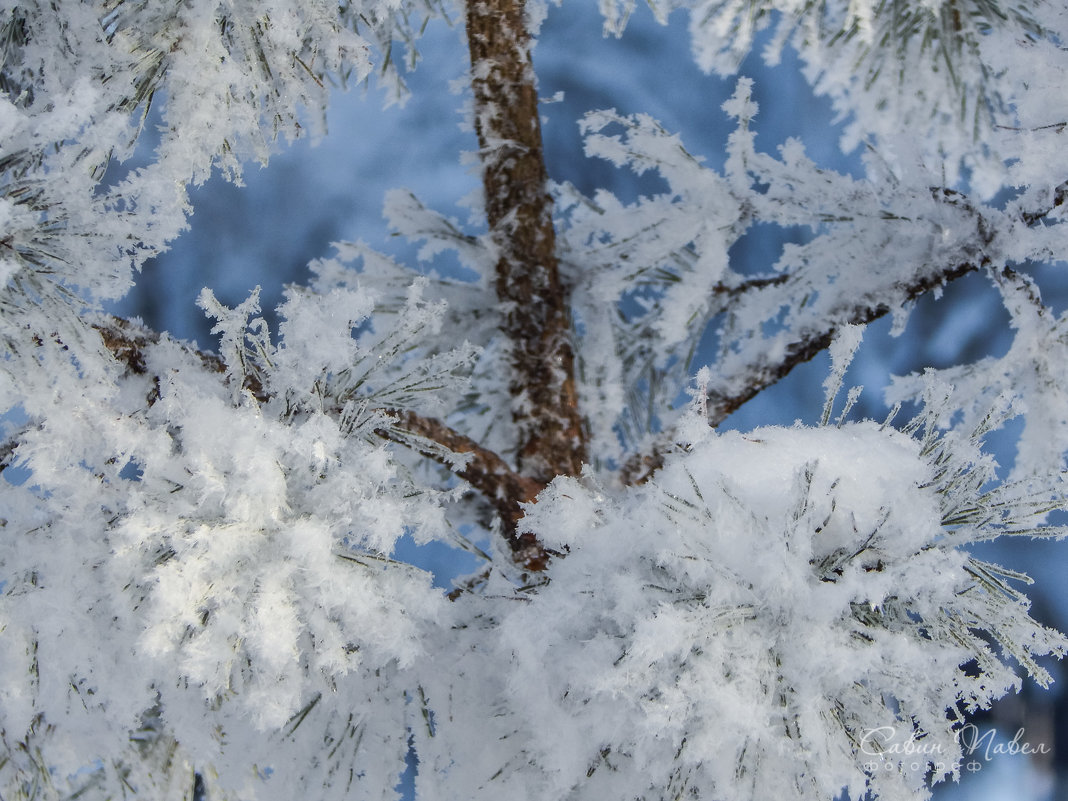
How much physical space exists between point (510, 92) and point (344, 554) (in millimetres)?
847

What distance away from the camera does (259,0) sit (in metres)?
0.80

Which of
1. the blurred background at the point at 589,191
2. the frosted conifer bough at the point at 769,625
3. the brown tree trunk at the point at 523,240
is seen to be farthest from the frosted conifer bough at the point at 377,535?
the blurred background at the point at 589,191

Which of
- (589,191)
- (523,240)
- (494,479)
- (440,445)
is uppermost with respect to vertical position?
(523,240)

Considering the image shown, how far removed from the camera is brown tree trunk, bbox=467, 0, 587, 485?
1.19m

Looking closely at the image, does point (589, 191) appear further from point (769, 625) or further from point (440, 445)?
point (769, 625)

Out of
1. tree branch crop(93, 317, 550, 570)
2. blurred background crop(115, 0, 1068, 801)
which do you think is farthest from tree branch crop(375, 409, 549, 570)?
blurred background crop(115, 0, 1068, 801)

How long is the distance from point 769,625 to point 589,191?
3814mm

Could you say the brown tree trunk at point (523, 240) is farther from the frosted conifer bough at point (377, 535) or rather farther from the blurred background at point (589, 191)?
the blurred background at point (589, 191)

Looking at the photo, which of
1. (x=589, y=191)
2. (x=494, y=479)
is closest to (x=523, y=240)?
(x=494, y=479)

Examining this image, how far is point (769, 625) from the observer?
557 mm

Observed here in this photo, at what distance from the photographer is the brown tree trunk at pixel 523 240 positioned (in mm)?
1189

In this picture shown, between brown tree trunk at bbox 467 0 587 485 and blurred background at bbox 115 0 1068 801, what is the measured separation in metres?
2.54

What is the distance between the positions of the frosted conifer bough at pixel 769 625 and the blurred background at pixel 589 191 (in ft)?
10.4

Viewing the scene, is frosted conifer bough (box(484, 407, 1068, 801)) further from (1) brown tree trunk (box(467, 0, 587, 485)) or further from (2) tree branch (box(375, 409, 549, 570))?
(1) brown tree trunk (box(467, 0, 587, 485))
